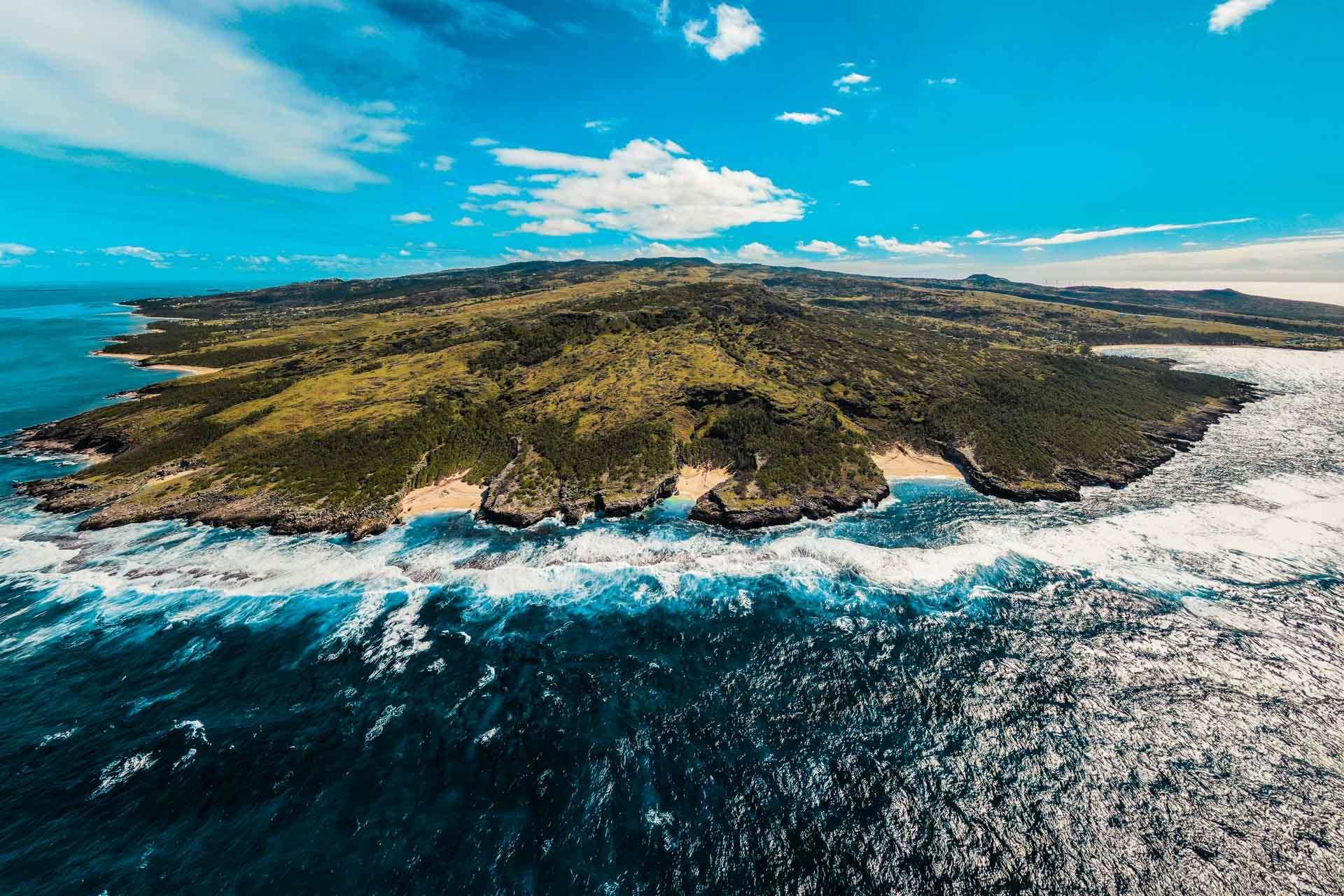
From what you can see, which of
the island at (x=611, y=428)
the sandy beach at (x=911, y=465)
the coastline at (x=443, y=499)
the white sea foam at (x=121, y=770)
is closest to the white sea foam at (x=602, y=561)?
the island at (x=611, y=428)

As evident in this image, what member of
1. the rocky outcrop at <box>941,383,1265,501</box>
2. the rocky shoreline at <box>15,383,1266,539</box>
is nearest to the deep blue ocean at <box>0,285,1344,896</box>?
the rocky shoreline at <box>15,383,1266,539</box>

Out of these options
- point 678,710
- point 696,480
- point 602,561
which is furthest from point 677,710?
point 696,480

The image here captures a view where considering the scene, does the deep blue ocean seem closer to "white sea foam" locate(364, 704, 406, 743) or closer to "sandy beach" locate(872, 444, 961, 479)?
"white sea foam" locate(364, 704, 406, 743)

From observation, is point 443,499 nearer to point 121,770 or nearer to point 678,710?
point 121,770

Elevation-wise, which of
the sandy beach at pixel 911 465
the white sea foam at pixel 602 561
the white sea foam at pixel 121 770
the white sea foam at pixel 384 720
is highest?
the sandy beach at pixel 911 465

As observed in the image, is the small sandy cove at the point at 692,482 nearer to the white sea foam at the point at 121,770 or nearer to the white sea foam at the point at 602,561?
the white sea foam at the point at 602,561
